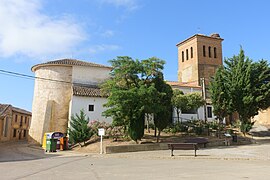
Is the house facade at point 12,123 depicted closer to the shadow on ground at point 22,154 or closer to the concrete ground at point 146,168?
the shadow on ground at point 22,154

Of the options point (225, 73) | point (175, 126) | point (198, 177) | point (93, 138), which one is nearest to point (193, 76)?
point (225, 73)

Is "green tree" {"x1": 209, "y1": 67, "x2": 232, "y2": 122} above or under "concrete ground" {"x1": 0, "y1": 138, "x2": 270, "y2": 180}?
above

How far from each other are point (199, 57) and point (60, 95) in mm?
27138

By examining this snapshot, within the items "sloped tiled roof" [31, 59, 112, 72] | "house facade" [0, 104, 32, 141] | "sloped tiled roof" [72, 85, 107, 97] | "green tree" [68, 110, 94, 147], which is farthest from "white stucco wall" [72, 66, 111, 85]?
"house facade" [0, 104, 32, 141]

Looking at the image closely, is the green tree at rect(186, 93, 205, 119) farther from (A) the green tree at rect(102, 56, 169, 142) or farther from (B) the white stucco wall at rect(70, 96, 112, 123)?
(B) the white stucco wall at rect(70, 96, 112, 123)

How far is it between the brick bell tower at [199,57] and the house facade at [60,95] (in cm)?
2121

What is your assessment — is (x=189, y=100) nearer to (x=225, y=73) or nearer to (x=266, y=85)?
(x=225, y=73)

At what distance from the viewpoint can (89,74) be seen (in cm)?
3372

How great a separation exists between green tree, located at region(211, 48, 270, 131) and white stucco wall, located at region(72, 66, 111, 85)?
14270 mm

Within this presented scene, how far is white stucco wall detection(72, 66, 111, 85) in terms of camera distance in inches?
1292

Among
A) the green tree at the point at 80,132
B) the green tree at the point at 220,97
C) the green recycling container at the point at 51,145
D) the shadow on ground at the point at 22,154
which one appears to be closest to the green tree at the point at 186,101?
the green tree at the point at 220,97

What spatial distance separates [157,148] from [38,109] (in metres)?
17.7

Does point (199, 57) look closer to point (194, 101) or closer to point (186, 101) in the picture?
point (194, 101)

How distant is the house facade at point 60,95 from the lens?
29812 mm
